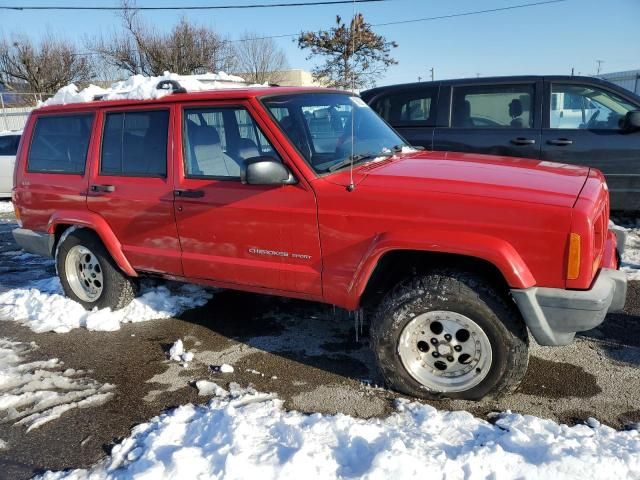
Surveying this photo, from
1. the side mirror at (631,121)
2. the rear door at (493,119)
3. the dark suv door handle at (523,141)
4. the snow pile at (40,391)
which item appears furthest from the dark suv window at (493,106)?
the snow pile at (40,391)

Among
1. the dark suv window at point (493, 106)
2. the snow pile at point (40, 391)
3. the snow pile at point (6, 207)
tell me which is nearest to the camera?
the snow pile at point (40, 391)

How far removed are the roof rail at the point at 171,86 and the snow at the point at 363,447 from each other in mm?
2339

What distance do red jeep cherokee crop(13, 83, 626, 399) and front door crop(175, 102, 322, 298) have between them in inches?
0.4

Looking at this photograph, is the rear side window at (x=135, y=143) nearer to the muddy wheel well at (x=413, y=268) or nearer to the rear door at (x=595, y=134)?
the muddy wheel well at (x=413, y=268)

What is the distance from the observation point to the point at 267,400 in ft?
10.3

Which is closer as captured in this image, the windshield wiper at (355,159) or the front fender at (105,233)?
the windshield wiper at (355,159)

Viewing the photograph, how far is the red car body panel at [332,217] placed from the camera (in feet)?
8.91

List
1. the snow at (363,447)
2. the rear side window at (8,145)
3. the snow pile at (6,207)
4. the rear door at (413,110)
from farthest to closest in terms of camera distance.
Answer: the rear side window at (8,145)
the snow pile at (6,207)
the rear door at (413,110)
the snow at (363,447)

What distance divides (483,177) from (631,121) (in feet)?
11.9

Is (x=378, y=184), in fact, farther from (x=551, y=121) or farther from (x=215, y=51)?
(x=215, y=51)

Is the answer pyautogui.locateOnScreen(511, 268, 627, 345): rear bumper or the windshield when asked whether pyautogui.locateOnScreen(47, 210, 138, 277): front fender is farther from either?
pyautogui.locateOnScreen(511, 268, 627, 345): rear bumper

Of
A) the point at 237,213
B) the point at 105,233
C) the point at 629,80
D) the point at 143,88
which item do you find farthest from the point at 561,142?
the point at 629,80

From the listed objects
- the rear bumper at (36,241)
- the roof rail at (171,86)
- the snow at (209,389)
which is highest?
the roof rail at (171,86)

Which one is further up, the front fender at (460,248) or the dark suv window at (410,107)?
the dark suv window at (410,107)
